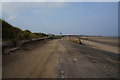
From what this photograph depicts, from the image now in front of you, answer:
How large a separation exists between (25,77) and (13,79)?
21.1 inches

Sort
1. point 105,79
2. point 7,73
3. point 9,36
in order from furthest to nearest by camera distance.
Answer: point 9,36
point 7,73
point 105,79

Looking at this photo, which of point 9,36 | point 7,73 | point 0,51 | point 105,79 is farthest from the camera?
point 9,36

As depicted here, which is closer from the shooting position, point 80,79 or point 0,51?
point 80,79

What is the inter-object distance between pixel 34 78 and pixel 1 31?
13.8 meters

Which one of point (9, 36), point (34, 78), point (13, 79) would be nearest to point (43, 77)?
point (34, 78)

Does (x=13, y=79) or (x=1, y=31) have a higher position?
(x=1, y=31)

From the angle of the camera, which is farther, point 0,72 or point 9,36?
point 9,36

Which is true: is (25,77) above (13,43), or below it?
below

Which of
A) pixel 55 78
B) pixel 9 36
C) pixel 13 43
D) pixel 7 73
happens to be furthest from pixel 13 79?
pixel 9 36

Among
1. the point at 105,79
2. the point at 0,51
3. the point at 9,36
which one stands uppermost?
the point at 9,36

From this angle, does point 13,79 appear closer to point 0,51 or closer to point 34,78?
point 34,78

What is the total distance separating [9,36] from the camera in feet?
70.5

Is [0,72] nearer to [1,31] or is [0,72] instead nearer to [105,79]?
[105,79]

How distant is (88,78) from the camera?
794 cm
